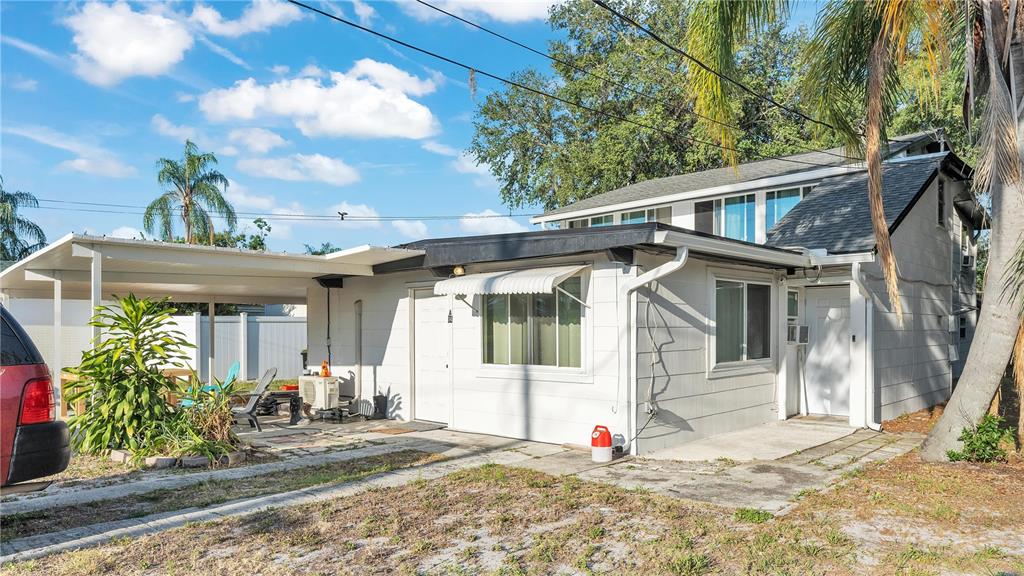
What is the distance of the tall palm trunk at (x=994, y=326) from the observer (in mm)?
7059

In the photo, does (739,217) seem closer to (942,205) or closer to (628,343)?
(942,205)

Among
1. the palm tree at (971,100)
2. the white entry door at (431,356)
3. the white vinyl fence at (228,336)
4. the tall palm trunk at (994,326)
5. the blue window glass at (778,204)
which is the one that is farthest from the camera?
the white vinyl fence at (228,336)

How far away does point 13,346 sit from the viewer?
4.05 metres

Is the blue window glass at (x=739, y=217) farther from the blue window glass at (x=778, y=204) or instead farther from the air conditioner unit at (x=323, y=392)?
the air conditioner unit at (x=323, y=392)

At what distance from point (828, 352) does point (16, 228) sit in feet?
98.2

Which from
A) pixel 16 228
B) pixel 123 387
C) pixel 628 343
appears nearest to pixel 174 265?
pixel 123 387

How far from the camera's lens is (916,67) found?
809 centimetres

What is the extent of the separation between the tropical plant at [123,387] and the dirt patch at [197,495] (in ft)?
5.72

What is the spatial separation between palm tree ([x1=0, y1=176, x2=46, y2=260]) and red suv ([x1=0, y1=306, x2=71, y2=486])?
92.3 ft

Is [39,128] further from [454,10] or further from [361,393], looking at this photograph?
[454,10]

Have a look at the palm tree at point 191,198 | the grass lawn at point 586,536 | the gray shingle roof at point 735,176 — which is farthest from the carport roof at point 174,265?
the palm tree at point 191,198

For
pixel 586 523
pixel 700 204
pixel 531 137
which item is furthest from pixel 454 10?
pixel 531 137

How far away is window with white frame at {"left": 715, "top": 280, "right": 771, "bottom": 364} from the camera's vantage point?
30.1 feet

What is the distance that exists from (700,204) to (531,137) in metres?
14.1
